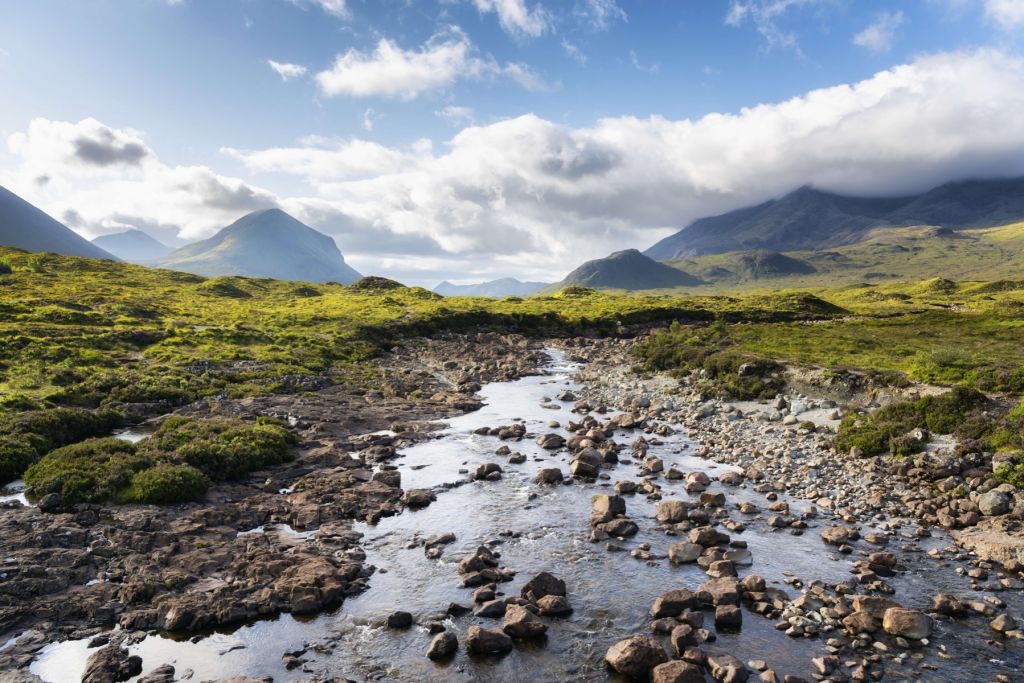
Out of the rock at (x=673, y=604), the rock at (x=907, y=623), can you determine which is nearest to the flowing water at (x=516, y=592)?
the rock at (x=907, y=623)

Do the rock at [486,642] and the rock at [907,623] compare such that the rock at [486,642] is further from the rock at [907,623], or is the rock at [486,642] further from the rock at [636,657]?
the rock at [907,623]

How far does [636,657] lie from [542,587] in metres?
3.88

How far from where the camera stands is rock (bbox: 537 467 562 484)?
27.0 m

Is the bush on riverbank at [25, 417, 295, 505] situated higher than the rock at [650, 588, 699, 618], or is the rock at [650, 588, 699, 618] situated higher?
the bush on riverbank at [25, 417, 295, 505]

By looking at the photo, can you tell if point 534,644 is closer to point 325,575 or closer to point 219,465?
point 325,575

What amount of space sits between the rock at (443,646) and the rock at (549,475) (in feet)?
42.1

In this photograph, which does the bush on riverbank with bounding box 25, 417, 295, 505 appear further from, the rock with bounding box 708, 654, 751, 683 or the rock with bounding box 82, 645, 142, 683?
the rock with bounding box 708, 654, 751, 683

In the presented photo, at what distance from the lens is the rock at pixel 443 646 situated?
1413 centimetres

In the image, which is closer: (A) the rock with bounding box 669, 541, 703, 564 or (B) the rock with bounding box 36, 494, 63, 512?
(A) the rock with bounding box 669, 541, 703, 564

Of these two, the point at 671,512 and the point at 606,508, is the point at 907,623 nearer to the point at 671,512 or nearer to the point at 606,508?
the point at 671,512

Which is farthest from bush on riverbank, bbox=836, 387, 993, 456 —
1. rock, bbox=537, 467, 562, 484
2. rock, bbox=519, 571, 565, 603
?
rock, bbox=519, 571, 565, 603

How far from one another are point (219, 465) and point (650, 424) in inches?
1050

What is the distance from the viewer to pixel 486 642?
1431 cm

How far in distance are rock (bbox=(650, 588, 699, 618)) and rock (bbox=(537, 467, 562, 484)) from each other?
11.2 meters
